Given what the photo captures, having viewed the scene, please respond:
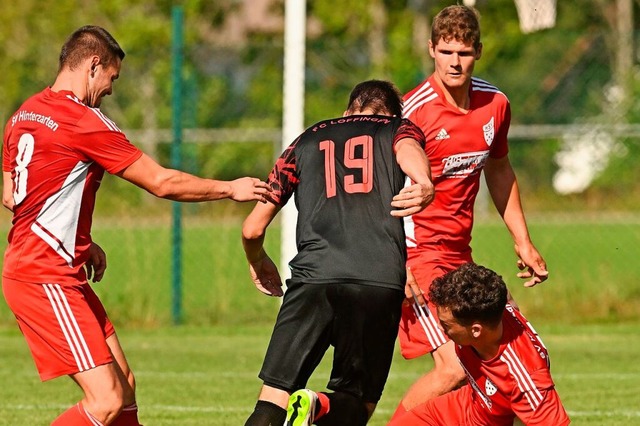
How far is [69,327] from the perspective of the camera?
611 cm

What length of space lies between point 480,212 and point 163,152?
5465 millimetres

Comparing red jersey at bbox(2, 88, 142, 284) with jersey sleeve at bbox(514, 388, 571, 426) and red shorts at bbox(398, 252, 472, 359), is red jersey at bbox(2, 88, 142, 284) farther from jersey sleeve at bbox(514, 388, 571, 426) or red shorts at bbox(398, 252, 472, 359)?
jersey sleeve at bbox(514, 388, 571, 426)

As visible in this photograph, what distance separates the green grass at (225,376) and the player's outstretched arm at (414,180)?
9.51 ft

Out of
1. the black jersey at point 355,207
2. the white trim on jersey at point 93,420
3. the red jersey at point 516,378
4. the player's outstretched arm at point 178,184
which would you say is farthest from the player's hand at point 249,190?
the red jersey at point 516,378

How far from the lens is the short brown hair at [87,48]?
20.7 feet

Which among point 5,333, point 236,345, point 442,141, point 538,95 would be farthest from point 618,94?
point 442,141

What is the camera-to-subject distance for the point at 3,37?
3011cm

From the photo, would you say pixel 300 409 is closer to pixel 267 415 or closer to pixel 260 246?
pixel 267 415

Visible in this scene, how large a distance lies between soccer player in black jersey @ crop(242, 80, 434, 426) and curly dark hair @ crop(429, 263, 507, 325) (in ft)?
0.85

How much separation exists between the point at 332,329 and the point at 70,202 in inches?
53.3

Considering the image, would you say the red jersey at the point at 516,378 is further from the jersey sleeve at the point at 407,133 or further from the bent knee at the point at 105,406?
the bent knee at the point at 105,406

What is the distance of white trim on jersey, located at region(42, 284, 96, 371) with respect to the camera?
6.07 meters

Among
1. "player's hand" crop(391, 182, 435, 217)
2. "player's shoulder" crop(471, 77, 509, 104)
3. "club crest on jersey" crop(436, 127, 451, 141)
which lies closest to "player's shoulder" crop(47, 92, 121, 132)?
"player's hand" crop(391, 182, 435, 217)

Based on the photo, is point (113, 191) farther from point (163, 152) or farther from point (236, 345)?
point (236, 345)
